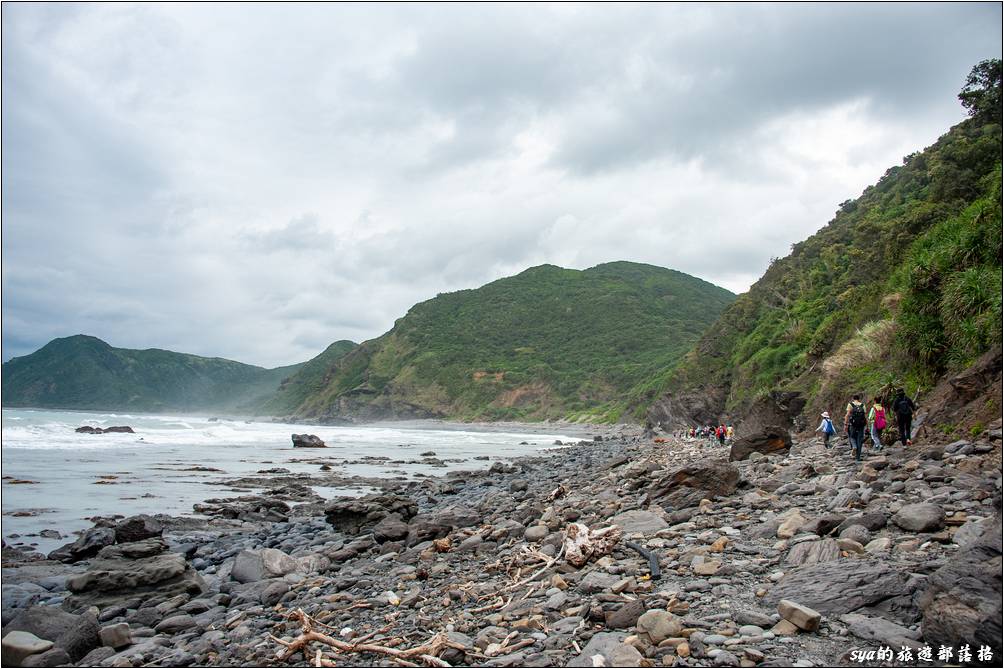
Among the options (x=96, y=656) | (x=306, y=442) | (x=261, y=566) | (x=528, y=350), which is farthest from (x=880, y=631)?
(x=528, y=350)

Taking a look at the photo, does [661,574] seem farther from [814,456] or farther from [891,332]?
[891,332]

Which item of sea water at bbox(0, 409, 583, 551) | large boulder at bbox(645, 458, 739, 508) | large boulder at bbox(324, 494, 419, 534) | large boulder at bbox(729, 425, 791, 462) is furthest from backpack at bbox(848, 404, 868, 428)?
sea water at bbox(0, 409, 583, 551)

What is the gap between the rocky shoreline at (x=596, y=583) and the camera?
161 inches

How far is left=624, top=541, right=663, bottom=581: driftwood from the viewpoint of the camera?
18.8 feet

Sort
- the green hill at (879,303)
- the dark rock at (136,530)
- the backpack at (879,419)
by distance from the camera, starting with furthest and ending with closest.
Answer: the green hill at (879,303), the backpack at (879,419), the dark rock at (136,530)

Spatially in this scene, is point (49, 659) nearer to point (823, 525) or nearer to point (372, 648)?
point (372, 648)

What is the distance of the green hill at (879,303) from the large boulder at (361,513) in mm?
11971

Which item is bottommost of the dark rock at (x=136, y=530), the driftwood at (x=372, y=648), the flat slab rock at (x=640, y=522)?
the dark rock at (x=136, y=530)

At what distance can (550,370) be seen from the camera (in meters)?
114

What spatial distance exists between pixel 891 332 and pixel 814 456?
8.16m

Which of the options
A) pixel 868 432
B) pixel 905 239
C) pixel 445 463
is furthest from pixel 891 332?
pixel 445 463

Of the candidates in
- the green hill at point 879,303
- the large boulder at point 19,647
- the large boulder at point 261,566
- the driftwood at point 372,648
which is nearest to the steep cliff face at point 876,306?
the green hill at point 879,303

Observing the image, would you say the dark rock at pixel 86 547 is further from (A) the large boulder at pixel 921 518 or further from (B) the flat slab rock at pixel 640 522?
(A) the large boulder at pixel 921 518

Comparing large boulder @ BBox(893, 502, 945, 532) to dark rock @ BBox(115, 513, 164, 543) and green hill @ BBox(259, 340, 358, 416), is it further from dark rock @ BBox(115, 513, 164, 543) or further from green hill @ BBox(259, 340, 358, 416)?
green hill @ BBox(259, 340, 358, 416)
